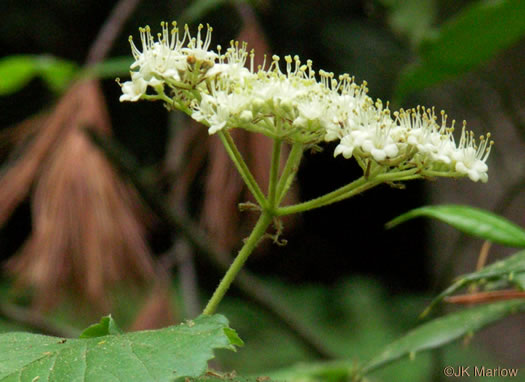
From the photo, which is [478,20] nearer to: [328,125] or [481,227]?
[481,227]

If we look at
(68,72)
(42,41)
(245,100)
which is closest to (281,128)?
(245,100)

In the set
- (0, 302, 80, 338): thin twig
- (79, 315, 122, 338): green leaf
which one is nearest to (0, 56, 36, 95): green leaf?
(0, 302, 80, 338): thin twig

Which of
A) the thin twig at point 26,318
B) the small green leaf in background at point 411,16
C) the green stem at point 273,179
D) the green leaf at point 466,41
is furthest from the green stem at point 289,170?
the small green leaf in background at point 411,16

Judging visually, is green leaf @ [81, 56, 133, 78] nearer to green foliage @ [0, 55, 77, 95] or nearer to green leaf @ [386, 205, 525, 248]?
green foliage @ [0, 55, 77, 95]

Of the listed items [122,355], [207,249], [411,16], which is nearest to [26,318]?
[207,249]

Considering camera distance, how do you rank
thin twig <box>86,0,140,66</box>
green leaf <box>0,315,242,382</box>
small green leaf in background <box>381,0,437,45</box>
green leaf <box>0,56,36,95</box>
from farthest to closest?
small green leaf in background <box>381,0,437,45</box>, thin twig <box>86,0,140,66</box>, green leaf <box>0,56,36,95</box>, green leaf <box>0,315,242,382</box>

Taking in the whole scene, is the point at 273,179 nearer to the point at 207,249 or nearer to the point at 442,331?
the point at 442,331
